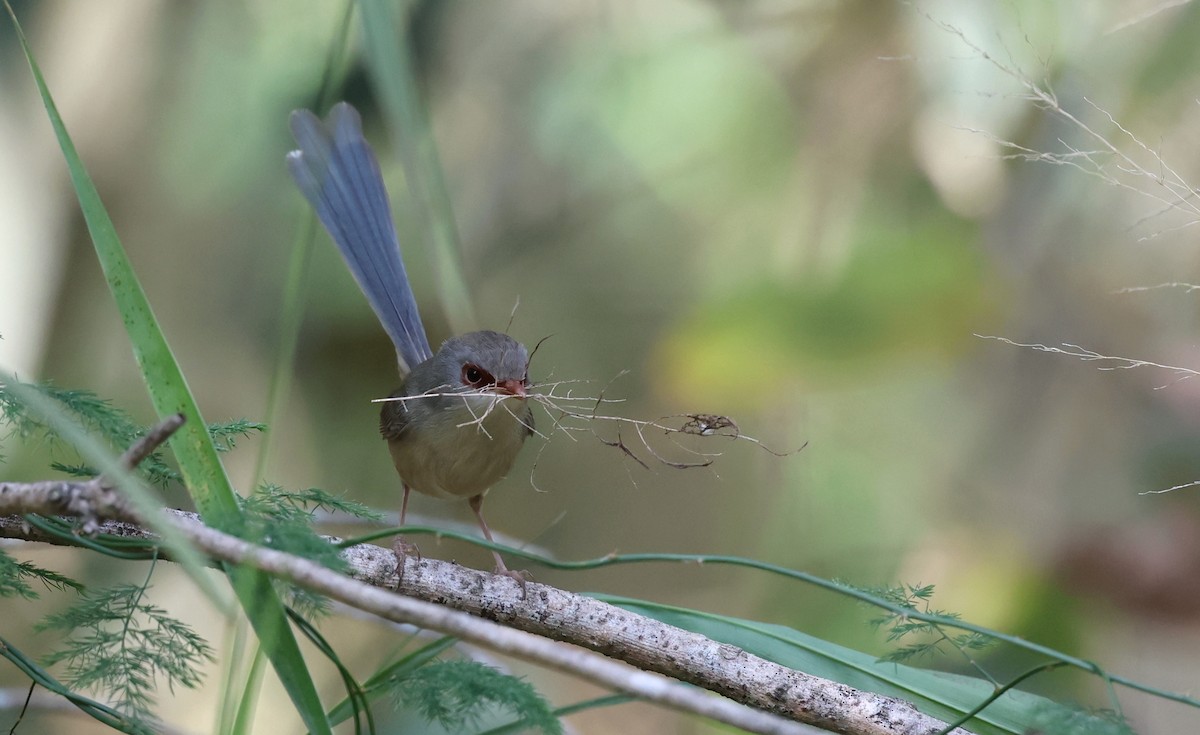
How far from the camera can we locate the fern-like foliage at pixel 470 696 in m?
1.11

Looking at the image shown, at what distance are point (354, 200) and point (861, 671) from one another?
1702mm

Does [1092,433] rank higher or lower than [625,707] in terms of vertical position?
higher

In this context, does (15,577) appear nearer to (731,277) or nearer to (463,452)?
(463,452)

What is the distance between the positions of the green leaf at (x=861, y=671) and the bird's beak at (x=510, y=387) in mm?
743

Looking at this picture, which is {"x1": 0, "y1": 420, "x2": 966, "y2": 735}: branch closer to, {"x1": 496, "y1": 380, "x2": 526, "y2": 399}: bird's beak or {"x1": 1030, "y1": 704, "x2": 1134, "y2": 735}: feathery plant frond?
{"x1": 1030, "y1": 704, "x2": 1134, "y2": 735}: feathery plant frond

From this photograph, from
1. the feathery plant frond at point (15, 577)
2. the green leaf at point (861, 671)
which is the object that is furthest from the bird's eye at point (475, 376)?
the feathery plant frond at point (15, 577)

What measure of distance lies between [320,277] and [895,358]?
234 centimetres

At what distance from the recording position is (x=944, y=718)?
1521 mm

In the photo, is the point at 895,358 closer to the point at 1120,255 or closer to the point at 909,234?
the point at 909,234

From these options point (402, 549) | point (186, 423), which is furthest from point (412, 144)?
point (402, 549)

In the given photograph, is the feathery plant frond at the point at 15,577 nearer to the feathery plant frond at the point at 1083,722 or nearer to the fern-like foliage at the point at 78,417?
the fern-like foliage at the point at 78,417

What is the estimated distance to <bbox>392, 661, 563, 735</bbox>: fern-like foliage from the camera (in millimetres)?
1114

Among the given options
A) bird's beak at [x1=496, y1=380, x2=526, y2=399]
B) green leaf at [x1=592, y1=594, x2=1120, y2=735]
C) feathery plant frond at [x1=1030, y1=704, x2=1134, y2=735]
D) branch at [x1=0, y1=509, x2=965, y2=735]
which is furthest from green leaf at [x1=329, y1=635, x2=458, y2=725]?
bird's beak at [x1=496, y1=380, x2=526, y2=399]

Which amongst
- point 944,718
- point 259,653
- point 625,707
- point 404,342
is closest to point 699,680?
point 944,718
